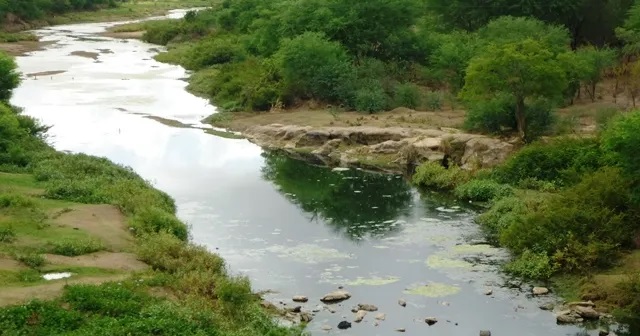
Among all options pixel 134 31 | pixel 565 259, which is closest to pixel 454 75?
pixel 565 259

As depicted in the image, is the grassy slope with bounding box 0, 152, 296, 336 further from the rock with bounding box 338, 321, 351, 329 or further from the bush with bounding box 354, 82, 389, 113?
the bush with bounding box 354, 82, 389, 113

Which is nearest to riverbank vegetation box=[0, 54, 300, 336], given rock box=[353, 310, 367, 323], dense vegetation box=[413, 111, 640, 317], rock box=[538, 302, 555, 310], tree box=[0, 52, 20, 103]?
rock box=[353, 310, 367, 323]

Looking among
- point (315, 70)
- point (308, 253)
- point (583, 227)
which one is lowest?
point (308, 253)

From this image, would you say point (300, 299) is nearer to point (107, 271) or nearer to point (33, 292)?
point (107, 271)

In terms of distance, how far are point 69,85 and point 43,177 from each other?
1314 inches

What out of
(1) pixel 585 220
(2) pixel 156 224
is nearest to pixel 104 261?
(2) pixel 156 224

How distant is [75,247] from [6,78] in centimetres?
2443

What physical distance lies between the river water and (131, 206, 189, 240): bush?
109 cm

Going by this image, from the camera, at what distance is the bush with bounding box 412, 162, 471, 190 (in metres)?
35.0

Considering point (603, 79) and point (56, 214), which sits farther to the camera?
point (603, 79)

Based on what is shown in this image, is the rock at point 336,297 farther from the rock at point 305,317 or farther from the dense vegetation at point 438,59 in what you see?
the dense vegetation at point 438,59

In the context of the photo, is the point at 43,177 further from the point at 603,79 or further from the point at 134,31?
the point at 134,31

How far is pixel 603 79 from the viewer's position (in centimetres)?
5266

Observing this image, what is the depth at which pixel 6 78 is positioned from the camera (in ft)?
145
